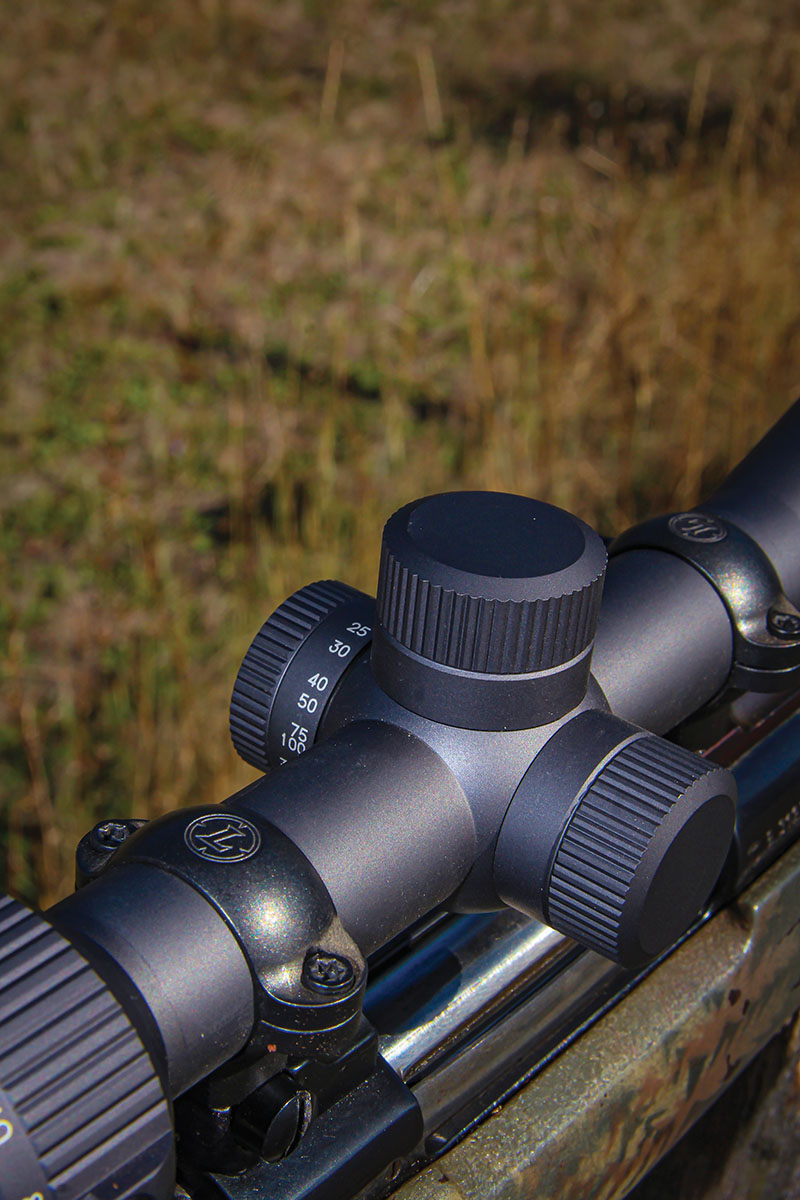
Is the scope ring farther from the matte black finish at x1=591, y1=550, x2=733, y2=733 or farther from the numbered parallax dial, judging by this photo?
the numbered parallax dial

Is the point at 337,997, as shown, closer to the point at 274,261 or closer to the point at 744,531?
the point at 744,531

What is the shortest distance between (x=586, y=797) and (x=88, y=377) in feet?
8.10

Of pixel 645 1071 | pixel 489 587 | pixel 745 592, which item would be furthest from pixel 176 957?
pixel 745 592

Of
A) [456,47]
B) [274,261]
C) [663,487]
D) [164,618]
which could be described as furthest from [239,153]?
[164,618]

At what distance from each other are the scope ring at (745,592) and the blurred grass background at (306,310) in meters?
1.08

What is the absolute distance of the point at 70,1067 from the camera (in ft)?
1.94

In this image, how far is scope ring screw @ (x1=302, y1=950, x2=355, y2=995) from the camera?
2.21 ft

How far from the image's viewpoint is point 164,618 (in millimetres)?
2209

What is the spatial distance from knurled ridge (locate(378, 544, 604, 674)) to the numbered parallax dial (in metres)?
0.11

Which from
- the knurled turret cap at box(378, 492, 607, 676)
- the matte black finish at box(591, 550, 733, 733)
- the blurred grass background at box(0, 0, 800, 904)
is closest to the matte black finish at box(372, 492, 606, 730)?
the knurled turret cap at box(378, 492, 607, 676)

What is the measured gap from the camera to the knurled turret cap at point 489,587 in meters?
0.75

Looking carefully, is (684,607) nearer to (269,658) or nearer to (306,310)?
(269,658)

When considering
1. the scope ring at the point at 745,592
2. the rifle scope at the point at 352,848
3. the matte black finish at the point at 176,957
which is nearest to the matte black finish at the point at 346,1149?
the rifle scope at the point at 352,848

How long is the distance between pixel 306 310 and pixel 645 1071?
2.62m
